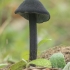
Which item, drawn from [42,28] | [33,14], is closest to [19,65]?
[33,14]

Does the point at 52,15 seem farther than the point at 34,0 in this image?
Yes

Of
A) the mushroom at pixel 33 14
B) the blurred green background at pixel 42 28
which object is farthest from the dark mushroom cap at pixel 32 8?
Answer: the blurred green background at pixel 42 28

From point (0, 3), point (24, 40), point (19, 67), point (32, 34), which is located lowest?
point (19, 67)

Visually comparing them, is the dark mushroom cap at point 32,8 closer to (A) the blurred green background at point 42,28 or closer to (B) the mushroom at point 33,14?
(B) the mushroom at point 33,14

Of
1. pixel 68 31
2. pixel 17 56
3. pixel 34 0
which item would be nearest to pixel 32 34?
pixel 34 0

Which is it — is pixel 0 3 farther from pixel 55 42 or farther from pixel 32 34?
pixel 32 34
